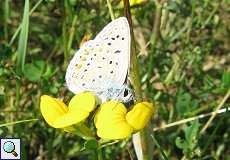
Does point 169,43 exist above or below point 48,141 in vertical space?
above

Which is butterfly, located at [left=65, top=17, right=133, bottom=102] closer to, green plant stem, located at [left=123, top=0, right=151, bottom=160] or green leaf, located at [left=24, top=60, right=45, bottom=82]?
green plant stem, located at [left=123, top=0, right=151, bottom=160]

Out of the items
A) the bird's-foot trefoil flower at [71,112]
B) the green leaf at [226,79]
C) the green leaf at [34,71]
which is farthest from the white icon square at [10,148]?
the green leaf at [226,79]

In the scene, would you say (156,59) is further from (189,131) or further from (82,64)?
(82,64)

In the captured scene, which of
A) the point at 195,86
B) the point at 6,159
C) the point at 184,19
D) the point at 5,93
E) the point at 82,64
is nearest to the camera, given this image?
the point at 82,64

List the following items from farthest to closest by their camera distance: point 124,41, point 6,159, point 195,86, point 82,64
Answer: point 195,86, point 6,159, point 82,64, point 124,41

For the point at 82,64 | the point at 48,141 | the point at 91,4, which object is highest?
the point at 91,4

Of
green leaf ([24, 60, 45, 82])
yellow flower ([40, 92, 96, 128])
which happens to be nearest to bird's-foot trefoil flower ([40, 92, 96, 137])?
yellow flower ([40, 92, 96, 128])

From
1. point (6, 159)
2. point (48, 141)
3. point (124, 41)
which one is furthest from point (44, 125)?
point (124, 41)

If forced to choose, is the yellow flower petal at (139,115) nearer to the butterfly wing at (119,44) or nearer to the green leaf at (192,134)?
the butterfly wing at (119,44)
